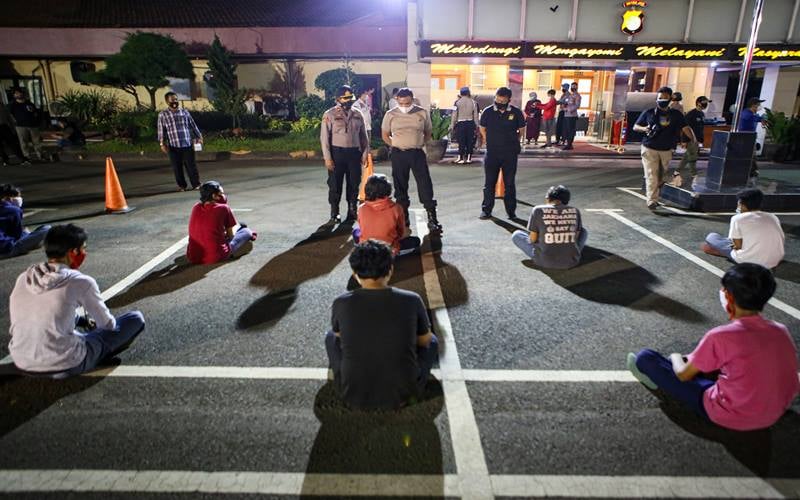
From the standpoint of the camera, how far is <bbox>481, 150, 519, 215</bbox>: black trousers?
7.65m

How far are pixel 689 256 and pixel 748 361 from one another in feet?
13.2

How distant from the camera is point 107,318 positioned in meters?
3.64

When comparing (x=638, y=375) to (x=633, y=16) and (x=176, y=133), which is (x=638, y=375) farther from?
(x=633, y=16)

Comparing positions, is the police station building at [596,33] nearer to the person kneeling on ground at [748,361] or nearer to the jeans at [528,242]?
the jeans at [528,242]

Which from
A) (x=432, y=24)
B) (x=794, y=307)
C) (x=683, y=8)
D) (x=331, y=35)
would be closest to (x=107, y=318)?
(x=794, y=307)

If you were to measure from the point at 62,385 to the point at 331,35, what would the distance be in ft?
69.6

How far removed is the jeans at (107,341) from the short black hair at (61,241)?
650 millimetres

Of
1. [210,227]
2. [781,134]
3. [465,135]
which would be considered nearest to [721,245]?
[210,227]

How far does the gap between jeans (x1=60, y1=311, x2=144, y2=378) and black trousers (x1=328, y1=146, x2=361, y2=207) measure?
407cm

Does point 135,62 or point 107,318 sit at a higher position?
point 135,62

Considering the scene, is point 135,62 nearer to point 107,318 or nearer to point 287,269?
point 287,269

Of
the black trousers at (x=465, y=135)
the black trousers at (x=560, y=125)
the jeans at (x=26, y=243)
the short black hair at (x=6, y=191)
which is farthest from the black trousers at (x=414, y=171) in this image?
the black trousers at (x=560, y=125)

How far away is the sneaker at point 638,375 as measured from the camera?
3.44 m

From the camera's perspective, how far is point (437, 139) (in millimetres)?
14906
